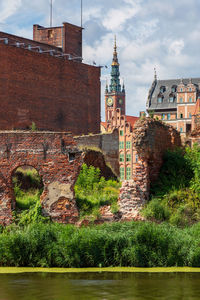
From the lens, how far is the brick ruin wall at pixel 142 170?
19.8m

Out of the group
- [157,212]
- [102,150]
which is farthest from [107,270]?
[102,150]

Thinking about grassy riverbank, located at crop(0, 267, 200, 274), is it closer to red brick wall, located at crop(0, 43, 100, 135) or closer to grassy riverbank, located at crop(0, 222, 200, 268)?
grassy riverbank, located at crop(0, 222, 200, 268)

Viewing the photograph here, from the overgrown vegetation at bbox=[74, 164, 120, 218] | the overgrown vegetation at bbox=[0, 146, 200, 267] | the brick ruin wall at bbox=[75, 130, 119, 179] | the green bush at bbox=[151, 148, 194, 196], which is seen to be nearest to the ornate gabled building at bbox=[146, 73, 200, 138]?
the brick ruin wall at bbox=[75, 130, 119, 179]

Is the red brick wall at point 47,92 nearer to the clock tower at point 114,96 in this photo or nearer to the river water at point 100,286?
the river water at point 100,286

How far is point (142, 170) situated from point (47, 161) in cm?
297

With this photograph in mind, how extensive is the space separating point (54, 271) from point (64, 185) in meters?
4.86

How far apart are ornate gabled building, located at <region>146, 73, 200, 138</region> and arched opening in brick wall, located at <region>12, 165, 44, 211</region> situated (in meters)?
62.6

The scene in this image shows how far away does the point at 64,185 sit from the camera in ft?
66.3

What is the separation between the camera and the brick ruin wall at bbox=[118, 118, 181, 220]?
19797mm

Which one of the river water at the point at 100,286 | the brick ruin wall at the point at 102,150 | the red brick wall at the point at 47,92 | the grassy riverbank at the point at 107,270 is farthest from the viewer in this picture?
the red brick wall at the point at 47,92

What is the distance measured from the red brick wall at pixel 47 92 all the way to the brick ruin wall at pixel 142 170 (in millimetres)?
25158

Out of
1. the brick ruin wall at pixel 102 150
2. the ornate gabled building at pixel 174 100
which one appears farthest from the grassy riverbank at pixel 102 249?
the ornate gabled building at pixel 174 100

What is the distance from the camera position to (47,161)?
20297mm

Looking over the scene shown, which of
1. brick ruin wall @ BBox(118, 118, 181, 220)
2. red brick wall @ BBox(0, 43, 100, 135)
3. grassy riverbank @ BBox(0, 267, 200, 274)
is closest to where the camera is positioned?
grassy riverbank @ BBox(0, 267, 200, 274)
